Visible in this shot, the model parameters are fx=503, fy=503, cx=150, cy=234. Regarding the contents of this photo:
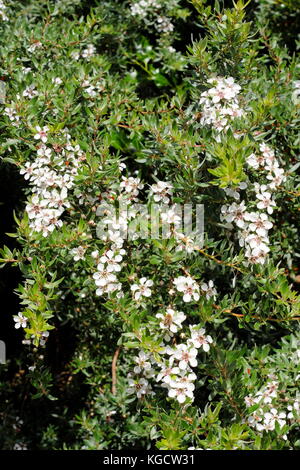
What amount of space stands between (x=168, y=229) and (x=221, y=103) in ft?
1.85

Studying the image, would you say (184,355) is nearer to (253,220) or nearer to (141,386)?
(141,386)

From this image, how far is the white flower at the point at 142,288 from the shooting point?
1888 millimetres

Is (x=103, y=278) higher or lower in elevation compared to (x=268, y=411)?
higher

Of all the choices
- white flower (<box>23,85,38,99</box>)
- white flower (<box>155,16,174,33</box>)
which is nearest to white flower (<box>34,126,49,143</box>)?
white flower (<box>23,85,38,99</box>)

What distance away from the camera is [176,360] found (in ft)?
5.96

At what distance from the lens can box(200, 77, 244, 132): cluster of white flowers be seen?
1954mm

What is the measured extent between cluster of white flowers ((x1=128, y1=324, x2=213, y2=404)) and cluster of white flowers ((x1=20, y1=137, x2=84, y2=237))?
0.56 m

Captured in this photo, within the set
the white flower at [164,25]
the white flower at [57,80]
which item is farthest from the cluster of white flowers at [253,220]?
the white flower at [164,25]

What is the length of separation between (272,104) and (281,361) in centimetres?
109

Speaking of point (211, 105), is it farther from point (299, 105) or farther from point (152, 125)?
point (299, 105)

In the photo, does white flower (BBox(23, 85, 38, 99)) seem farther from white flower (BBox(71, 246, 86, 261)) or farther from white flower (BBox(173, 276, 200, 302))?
white flower (BBox(173, 276, 200, 302))

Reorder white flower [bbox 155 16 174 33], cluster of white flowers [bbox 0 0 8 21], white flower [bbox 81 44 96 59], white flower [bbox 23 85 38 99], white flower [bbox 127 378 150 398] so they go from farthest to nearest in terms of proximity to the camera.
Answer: white flower [bbox 155 16 174 33] < white flower [bbox 81 44 96 59] < cluster of white flowers [bbox 0 0 8 21] < white flower [bbox 23 85 38 99] < white flower [bbox 127 378 150 398]

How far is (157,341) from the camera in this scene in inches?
68.8

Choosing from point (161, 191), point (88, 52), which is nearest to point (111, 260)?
point (161, 191)
